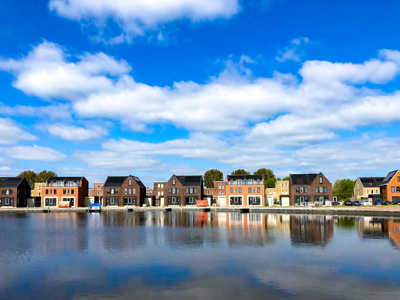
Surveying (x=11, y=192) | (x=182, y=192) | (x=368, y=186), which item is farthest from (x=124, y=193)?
(x=368, y=186)

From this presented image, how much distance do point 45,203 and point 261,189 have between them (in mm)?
69460

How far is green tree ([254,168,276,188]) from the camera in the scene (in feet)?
513

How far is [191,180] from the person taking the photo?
11569cm

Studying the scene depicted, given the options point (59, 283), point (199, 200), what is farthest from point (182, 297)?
point (199, 200)

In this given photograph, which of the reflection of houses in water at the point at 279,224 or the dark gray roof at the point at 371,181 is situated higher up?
the dark gray roof at the point at 371,181

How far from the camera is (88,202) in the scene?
11981 centimetres

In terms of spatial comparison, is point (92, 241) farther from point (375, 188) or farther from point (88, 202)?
point (375, 188)

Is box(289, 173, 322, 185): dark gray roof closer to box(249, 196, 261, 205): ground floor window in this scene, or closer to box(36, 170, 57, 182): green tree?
box(249, 196, 261, 205): ground floor window

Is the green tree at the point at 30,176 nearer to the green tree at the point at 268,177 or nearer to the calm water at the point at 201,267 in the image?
the green tree at the point at 268,177

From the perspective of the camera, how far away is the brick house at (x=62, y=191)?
379ft

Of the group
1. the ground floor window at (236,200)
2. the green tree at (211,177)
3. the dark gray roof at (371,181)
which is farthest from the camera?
the green tree at (211,177)

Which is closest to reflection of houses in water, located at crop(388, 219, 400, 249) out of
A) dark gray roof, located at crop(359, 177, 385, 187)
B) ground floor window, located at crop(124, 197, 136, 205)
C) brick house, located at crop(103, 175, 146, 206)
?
dark gray roof, located at crop(359, 177, 385, 187)

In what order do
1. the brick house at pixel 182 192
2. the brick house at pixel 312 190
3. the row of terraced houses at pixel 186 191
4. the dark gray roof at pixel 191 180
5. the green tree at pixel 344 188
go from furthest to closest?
the green tree at pixel 344 188 < the dark gray roof at pixel 191 180 < the brick house at pixel 182 192 < the row of terraced houses at pixel 186 191 < the brick house at pixel 312 190

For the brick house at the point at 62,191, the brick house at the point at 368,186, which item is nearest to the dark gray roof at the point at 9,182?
the brick house at the point at 62,191
